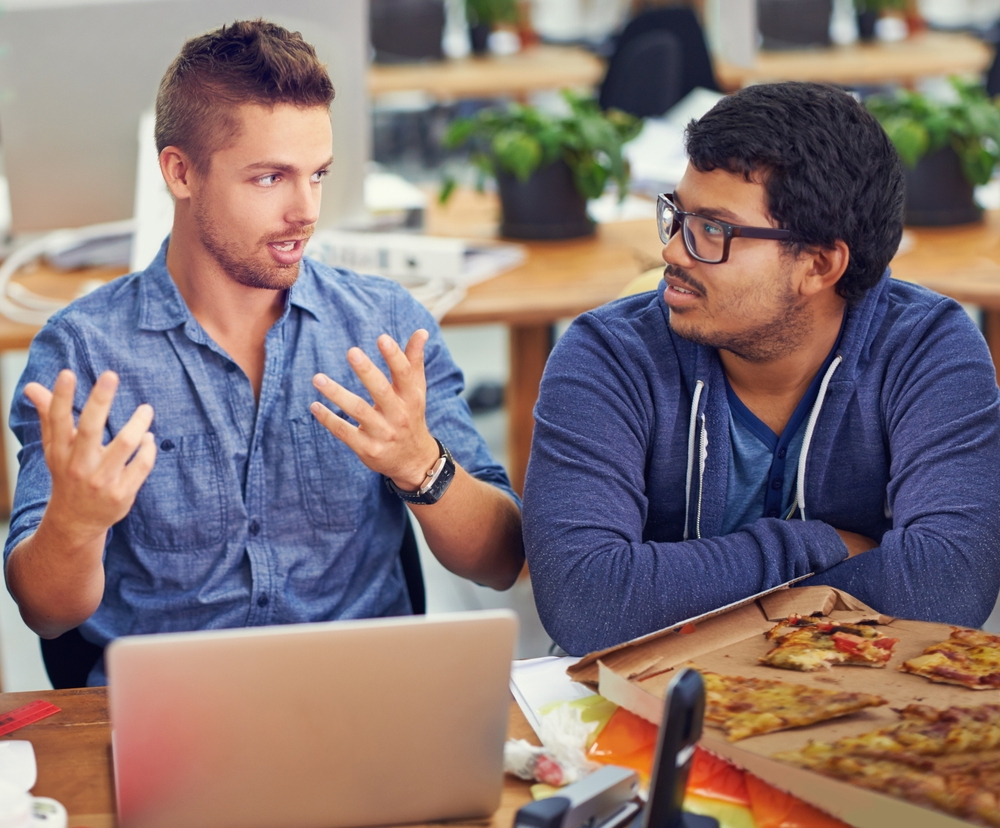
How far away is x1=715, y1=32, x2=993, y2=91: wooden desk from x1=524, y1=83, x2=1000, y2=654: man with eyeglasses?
3.60m

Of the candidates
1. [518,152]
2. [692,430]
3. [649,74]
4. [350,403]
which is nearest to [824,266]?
[692,430]

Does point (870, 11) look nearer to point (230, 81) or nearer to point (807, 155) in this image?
point (807, 155)

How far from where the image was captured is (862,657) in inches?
44.5

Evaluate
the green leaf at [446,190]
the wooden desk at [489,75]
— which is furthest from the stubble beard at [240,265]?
the wooden desk at [489,75]

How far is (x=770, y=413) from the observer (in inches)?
60.4

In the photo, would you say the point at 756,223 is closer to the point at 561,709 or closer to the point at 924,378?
the point at 924,378

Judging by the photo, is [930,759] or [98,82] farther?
[98,82]

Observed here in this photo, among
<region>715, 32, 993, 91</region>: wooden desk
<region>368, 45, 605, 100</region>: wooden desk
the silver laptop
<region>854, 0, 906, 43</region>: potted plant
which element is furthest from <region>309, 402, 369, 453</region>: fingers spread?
<region>854, 0, 906, 43</region>: potted plant

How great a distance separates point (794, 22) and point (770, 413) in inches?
184

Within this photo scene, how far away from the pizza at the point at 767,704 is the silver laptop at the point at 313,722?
21 cm

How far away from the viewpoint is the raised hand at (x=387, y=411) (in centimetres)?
122

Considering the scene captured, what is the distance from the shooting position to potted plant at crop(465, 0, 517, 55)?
602cm

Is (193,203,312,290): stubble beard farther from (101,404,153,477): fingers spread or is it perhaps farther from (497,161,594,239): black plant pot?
(497,161,594,239): black plant pot

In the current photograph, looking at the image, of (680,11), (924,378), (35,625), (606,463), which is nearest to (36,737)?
(35,625)
